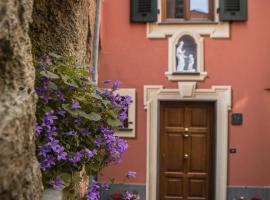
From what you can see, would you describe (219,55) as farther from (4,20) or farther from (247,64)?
(4,20)

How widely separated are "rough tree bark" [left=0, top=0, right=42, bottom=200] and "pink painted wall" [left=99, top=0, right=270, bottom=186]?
7.29 m

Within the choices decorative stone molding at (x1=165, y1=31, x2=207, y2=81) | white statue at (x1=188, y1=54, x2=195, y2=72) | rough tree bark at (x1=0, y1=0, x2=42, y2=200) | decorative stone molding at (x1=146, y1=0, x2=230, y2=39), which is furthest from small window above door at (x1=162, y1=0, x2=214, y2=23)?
rough tree bark at (x1=0, y1=0, x2=42, y2=200)

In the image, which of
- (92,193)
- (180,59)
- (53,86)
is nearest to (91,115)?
(53,86)

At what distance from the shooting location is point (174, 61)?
8.41m

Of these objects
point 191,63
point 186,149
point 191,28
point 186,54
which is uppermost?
point 191,28

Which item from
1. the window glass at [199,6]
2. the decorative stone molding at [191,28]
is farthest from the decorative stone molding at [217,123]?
the window glass at [199,6]

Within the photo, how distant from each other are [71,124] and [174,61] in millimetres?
6723

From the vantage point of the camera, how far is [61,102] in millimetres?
1747

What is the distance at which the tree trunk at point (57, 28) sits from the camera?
2.66 m

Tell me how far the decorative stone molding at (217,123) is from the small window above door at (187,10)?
49.9 inches

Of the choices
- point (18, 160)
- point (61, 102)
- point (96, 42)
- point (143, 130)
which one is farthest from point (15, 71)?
point (143, 130)

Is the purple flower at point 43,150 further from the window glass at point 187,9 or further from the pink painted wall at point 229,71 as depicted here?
the window glass at point 187,9

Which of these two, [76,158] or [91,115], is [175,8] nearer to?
[91,115]

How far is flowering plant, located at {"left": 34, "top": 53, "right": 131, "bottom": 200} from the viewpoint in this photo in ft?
5.26
